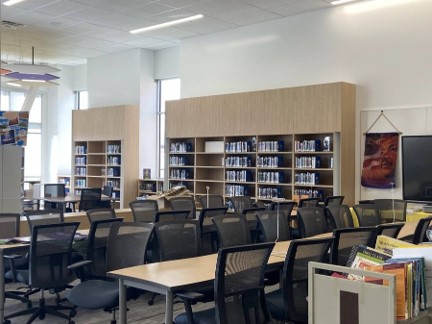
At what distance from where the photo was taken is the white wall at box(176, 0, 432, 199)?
27.0ft

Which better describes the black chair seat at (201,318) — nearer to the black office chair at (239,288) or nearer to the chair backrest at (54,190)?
the black office chair at (239,288)

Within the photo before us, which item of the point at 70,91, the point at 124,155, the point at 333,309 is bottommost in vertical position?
the point at 333,309

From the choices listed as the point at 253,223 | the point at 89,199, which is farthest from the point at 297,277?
the point at 89,199

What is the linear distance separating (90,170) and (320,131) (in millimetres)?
7241

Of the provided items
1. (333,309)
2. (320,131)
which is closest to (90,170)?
(320,131)

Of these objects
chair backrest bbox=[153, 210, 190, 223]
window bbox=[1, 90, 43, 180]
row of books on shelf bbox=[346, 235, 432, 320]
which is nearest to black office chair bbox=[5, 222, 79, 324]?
chair backrest bbox=[153, 210, 190, 223]

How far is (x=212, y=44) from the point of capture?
11156 mm

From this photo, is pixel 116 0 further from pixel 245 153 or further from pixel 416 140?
pixel 416 140

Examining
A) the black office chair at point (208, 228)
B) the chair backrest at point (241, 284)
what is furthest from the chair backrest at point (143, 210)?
the chair backrest at point (241, 284)

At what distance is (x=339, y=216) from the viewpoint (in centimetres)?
625

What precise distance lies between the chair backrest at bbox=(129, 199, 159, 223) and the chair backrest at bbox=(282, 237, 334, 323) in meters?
3.43

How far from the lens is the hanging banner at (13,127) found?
8141 mm

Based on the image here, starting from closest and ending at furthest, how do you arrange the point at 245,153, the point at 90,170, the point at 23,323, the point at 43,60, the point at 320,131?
the point at 23,323, the point at 320,131, the point at 245,153, the point at 90,170, the point at 43,60

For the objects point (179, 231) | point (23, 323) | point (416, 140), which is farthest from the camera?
point (416, 140)
